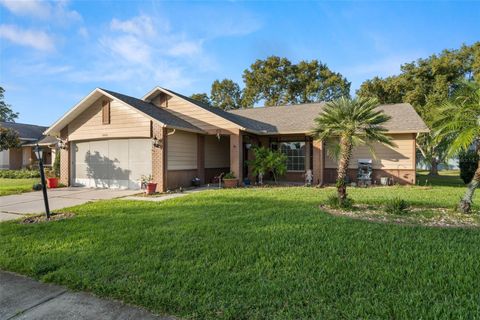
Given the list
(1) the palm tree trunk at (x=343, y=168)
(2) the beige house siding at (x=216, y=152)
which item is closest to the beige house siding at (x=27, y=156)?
(2) the beige house siding at (x=216, y=152)

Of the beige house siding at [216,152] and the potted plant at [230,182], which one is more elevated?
the beige house siding at [216,152]

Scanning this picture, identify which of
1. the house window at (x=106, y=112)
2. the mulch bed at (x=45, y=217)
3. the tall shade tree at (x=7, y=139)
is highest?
the house window at (x=106, y=112)

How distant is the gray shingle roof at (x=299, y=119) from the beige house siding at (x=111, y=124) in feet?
17.4

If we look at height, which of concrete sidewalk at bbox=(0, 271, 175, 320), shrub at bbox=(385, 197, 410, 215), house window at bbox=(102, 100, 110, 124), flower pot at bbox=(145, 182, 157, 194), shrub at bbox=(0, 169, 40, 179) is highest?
house window at bbox=(102, 100, 110, 124)

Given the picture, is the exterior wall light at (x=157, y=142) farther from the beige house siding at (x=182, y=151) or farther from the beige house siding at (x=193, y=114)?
the beige house siding at (x=193, y=114)

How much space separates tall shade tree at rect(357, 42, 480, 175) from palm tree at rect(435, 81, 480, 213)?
55.6ft

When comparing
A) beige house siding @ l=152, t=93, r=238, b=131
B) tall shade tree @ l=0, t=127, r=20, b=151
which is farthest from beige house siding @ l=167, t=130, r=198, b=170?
tall shade tree @ l=0, t=127, r=20, b=151

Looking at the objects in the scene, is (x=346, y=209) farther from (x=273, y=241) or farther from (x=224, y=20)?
(x=224, y=20)

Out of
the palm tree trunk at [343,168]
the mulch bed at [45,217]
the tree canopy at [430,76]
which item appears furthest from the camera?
the tree canopy at [430,76]

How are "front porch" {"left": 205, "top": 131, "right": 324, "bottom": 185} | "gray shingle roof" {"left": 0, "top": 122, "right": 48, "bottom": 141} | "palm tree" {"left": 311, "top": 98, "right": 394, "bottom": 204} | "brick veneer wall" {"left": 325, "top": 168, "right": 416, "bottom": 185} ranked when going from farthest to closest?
"gray shingle roof" {"left": 0, "top": 122, "right": 48, "bottom": 141}
"front porch" {"left": 205, "top": 131, "right": 324, "bottom": 185}
"brick veneer wall" {"left": 325, "top": 168, "right": 416, "bottom": 185}
"palm tree" {"left": 311, "top": 98, "right": 394, "bottom": 204}

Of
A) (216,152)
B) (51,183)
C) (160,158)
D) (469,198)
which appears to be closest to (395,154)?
(469,198)

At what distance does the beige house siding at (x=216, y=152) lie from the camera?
16172 mm

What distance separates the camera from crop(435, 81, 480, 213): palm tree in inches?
278

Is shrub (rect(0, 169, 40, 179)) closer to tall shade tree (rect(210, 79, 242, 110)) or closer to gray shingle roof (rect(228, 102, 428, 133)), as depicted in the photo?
gray shingle roof (rect(228, 102, 428, 133))
